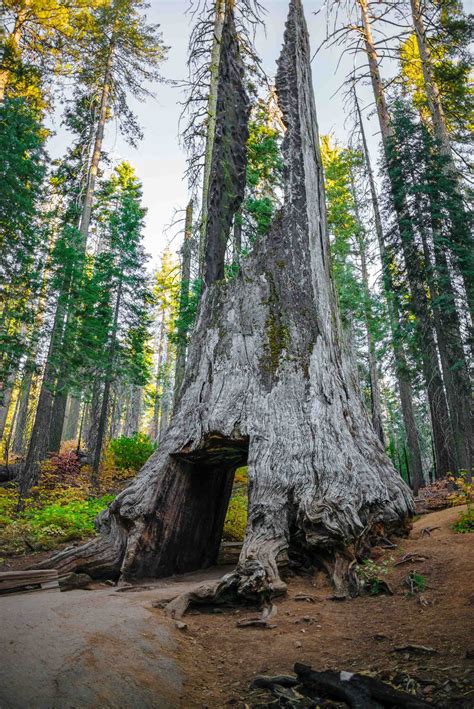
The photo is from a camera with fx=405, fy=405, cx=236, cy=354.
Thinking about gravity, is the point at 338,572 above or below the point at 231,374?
below

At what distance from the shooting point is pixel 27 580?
15.0ft

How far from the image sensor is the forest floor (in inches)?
90.8

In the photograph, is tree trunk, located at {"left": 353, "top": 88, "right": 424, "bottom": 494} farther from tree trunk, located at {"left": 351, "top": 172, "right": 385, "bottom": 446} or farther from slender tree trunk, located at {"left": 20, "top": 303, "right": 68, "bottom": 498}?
slender tree trunk, located at {"left": 20, "top": 303, "right": 68, "bottom": 498}

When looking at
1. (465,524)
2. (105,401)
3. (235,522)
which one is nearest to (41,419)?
(105,401)

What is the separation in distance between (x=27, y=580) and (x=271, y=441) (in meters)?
3.25

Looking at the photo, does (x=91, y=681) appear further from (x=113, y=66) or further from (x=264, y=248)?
(x=113, y=66)

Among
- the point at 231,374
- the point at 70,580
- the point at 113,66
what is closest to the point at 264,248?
the point at 231,374

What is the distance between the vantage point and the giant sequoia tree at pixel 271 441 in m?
4.73

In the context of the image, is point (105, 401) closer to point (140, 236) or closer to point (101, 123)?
point (140, 236)

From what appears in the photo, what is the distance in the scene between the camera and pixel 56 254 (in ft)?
46.6

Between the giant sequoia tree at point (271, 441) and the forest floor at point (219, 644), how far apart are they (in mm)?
572

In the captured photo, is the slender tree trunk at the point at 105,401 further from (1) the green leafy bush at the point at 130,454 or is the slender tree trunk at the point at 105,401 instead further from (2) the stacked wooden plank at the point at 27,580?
(2) the stacked wooden plank at the point at 27,580

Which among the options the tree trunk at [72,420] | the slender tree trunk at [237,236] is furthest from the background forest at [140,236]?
the tree trunk at [72,420]

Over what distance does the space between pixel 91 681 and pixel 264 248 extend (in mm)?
6205
